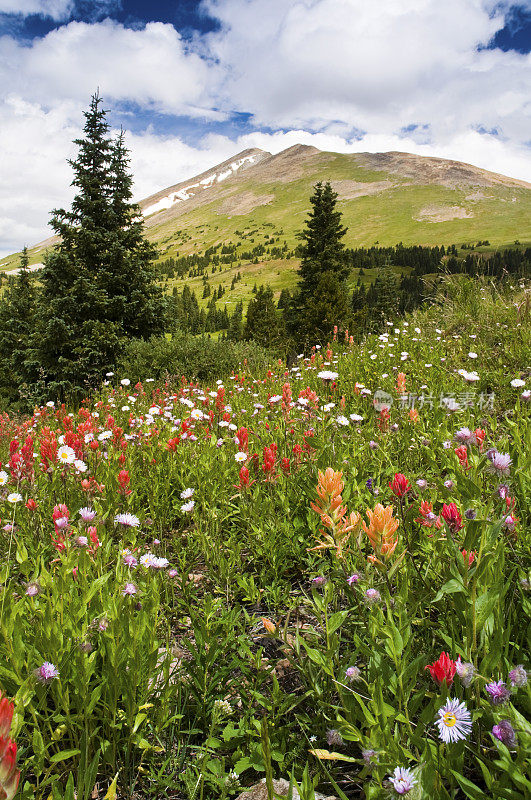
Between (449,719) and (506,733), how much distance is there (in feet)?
0.49

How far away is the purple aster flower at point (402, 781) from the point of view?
1052 millimetres

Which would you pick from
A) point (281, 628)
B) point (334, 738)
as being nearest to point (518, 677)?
point (334, 738)

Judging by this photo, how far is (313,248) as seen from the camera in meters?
37.6

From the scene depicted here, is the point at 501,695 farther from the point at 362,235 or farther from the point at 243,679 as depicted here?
the point at 362,235

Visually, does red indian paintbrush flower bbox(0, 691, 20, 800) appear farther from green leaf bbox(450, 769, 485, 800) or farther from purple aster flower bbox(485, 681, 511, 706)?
purple aster flower bbox(485, 681, 511, 706)

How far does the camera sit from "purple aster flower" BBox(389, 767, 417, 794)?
1052 millimetres

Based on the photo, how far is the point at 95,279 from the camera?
17609 millimetres

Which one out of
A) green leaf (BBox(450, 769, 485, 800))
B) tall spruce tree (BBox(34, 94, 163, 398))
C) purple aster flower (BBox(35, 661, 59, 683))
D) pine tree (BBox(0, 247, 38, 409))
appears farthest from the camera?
pine tree (BBox(0, 247, 38, 409))

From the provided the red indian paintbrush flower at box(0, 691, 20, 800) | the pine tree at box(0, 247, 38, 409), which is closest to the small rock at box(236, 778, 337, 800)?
the red indian paintbrush flower at box(0, 691, 20, 800)

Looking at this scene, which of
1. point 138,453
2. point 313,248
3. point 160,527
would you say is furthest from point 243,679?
point 313,248

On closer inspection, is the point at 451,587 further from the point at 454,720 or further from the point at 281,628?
the point at 281,628

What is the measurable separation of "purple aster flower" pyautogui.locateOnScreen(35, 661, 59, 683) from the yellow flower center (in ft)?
4.67

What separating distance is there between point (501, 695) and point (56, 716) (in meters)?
1.65

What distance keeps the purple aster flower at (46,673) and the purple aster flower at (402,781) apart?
1.28 m
